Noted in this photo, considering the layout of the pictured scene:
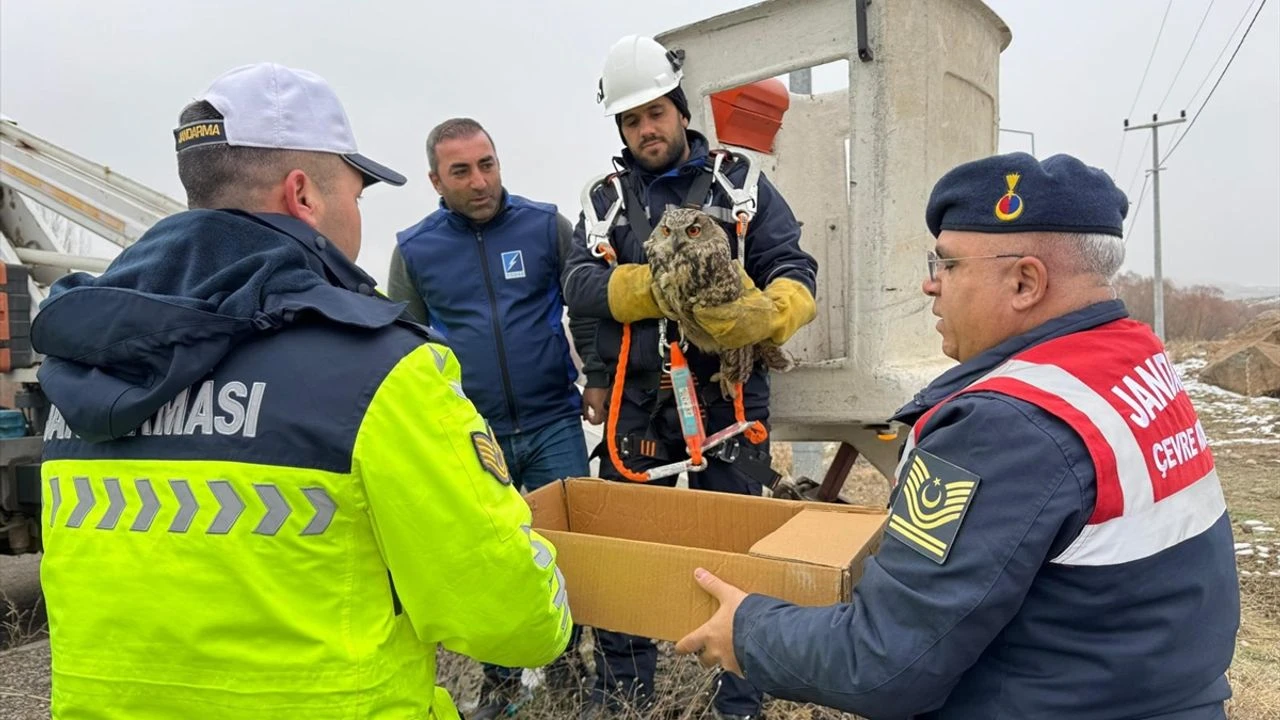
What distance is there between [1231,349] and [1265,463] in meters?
7.80

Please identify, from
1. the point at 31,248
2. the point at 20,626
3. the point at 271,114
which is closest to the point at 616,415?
the point at 271,114

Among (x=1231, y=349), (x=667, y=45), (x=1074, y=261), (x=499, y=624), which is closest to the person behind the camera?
(x=499, y=624)

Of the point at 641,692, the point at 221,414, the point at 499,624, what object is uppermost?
the point at 221,414

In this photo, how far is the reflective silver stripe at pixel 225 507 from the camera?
4.25 ft

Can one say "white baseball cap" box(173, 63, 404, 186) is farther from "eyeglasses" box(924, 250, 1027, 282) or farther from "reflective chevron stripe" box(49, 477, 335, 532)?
"eyeglasses" box(924, 250, 1027, 282)

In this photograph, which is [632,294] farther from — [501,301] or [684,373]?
[501,301]

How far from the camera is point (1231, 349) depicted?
50.6ft

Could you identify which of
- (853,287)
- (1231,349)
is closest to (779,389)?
(853,287)

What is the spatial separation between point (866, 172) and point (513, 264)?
1.40 metres

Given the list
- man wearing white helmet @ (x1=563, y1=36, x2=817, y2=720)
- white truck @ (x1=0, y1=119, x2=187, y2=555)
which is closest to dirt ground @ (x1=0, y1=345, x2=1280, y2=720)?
man wearing white helmet @ (x1=563, y1=36, x2=817, y2=720)

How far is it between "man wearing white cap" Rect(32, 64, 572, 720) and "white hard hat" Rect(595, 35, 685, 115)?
74.9 inches

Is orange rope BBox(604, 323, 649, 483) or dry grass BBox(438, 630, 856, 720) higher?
orange rope BBox(604, 323, 649, 483)

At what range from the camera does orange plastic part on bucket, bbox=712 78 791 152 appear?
12.7 ft

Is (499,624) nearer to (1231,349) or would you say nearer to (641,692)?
(641,692)
